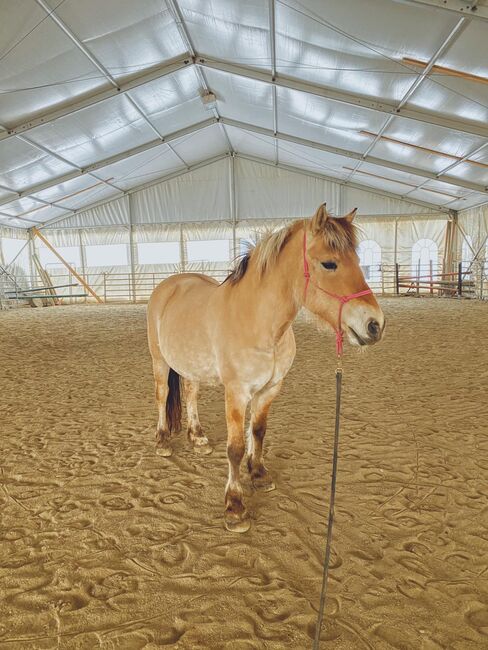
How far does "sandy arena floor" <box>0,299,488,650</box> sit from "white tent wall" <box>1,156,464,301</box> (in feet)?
59.3

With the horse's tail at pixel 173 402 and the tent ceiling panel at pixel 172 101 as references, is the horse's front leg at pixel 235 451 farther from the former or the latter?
the tent ceiling panel at pixel 172 101

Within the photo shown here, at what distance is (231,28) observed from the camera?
9656 millimetres

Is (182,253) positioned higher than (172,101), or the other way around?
(172,101)

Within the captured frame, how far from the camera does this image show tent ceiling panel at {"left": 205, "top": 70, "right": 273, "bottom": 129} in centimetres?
1277

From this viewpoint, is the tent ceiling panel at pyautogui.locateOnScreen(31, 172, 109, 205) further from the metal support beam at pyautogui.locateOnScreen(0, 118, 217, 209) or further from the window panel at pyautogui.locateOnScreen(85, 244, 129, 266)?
the window panel at pyautogui.locateOnScreen(85, 244, 129, 266)

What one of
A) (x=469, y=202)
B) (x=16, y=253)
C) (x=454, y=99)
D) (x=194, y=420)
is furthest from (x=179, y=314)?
(x=16, y=253)

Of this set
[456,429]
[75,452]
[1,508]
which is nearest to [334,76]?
[456,429]

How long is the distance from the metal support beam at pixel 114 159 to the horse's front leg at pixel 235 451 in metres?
17.1

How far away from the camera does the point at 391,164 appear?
16.3 metres

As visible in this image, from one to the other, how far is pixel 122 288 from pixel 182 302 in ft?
66.9

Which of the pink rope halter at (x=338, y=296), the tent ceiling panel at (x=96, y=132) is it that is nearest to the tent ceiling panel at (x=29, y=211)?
the tent ceiling panel at (x=96, y=132)

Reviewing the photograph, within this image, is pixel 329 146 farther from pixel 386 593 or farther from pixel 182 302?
pixel 386 593

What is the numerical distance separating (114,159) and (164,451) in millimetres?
16750

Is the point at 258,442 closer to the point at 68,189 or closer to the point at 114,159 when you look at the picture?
the point at 114,159
